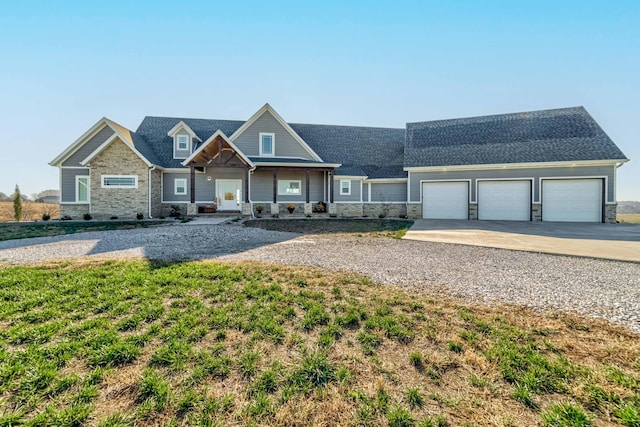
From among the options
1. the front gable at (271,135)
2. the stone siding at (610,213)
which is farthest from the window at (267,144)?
the stone siding at (610,213)

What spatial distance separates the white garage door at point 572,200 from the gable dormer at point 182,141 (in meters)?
24.9

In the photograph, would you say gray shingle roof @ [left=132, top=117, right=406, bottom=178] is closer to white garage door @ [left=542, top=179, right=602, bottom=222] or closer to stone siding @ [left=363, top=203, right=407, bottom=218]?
stone siding @ [left=363, top=203, right=407, bottom=218]

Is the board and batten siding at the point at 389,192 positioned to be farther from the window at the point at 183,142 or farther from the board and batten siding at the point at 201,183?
the window at the point at 183,142

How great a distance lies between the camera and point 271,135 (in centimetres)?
2100

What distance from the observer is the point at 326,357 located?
2975 millimetres

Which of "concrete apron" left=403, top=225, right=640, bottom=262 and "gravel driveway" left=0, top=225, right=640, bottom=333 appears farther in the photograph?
"concrete apron" left=403, top=225, right=640, bottom=262

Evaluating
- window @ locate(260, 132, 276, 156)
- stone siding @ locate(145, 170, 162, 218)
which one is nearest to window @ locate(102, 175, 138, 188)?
stone siding @ locate(145, 170, 162, 218)

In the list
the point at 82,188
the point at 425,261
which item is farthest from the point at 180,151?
the point at 425,261

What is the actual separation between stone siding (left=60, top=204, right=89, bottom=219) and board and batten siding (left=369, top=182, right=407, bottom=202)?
67.3 feet

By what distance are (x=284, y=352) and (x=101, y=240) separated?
396 inches

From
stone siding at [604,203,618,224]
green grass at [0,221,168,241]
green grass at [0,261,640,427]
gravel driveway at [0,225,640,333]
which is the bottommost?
green grass at [0,261,640,427]

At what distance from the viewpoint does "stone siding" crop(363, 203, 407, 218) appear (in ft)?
70.7

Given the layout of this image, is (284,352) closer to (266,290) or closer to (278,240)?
(266,290)

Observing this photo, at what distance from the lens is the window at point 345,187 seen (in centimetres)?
2214
